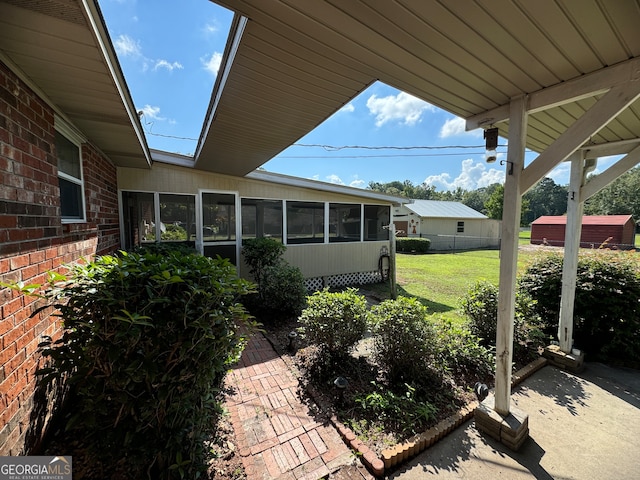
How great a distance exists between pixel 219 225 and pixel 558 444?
6.03m

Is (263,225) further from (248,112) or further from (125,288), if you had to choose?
(125,288)

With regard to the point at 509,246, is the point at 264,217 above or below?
above

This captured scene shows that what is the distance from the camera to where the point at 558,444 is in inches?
85.4

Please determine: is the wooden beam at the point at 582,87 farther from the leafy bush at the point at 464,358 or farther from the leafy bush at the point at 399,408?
the leafy bush at the point at 399,408

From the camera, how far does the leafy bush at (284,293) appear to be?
471 cm

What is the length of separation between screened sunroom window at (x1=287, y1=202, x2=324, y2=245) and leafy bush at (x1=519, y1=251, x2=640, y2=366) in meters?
4.82

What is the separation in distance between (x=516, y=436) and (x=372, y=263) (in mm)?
6213

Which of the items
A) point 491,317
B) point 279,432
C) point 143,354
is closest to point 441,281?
point 491,317

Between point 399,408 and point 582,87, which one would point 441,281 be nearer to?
point 399,408

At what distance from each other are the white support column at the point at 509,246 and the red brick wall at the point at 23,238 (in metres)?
3.16

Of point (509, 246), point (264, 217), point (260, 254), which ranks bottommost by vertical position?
point (260, 254)

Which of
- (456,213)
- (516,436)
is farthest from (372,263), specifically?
(456,213)

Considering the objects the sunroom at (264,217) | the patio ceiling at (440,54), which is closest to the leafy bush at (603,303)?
the patio ceiling at (440,54)

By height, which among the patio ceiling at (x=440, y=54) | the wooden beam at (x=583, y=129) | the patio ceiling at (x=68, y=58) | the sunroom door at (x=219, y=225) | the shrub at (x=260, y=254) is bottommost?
the shrub at (x=260, y=254)
